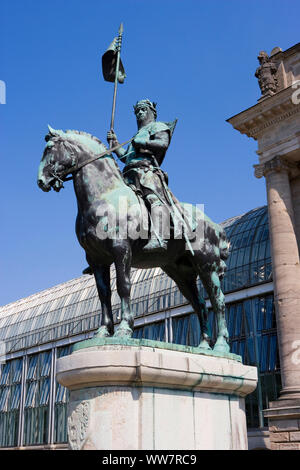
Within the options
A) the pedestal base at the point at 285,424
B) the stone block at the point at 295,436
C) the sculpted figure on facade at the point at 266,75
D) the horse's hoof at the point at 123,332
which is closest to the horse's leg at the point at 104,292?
the horse's hoof at the point at 123,332

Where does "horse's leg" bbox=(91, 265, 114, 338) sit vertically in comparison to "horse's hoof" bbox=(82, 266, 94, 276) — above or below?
below

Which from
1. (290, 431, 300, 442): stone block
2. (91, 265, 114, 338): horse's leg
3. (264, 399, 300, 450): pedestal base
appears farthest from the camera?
(264, 399, 300, 450): pedestal base

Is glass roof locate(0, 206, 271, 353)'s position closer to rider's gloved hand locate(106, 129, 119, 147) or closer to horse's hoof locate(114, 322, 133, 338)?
rider's gloved hand locate(106, 129, 119, 147)

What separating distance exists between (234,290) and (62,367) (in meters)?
29.0

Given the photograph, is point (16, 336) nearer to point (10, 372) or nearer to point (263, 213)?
point (10, 372)

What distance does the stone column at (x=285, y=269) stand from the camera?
80.7 feet

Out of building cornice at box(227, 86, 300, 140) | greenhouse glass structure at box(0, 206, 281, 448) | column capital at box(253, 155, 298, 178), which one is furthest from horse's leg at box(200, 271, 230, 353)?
greenhouse glass structure at box(0, 206, 281, 448)

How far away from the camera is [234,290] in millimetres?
35750

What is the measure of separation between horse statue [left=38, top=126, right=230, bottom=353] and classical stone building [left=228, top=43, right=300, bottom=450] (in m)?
16.1

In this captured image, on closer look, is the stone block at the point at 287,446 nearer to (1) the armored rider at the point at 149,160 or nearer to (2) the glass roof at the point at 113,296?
(2) the glass roof at the point at 113,296

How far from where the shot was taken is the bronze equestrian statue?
827 centimetres

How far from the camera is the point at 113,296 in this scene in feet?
149

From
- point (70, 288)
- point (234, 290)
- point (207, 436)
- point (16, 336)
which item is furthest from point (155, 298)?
point (207, 436)
